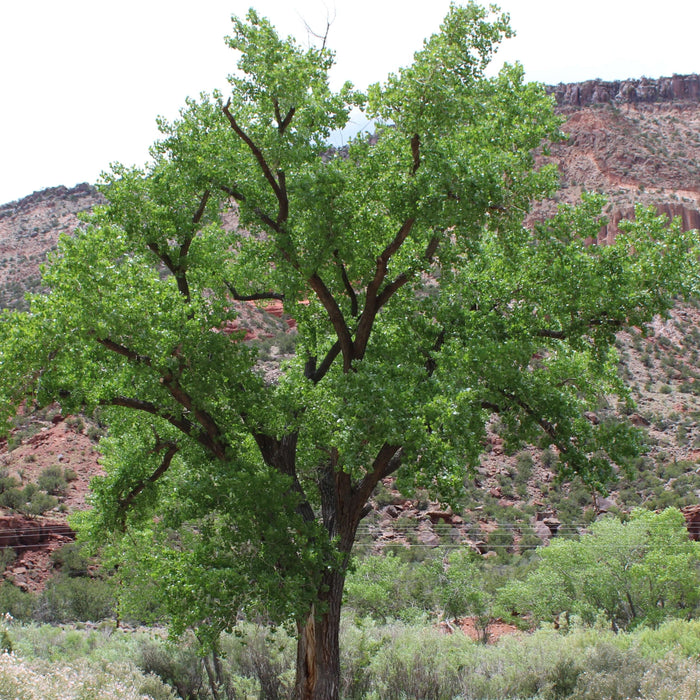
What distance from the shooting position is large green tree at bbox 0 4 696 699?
761cm

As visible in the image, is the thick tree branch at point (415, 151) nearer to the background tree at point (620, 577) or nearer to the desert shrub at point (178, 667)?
the desert shrub at point (178, 667)

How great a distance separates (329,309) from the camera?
9.55 meters

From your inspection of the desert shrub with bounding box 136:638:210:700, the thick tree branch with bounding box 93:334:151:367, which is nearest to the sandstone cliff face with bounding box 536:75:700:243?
the desert shrub with bounding box 136:638:210:700

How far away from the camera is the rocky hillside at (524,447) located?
31672 mm

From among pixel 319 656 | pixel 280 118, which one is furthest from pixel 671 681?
pixel 280 118

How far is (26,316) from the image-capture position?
7.29 meters

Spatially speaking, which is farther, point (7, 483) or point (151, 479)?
point (7, 483)

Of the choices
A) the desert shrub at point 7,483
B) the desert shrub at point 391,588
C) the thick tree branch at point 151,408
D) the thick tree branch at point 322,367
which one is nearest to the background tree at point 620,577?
the desert shrub at point 391,588

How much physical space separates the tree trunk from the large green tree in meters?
0.03

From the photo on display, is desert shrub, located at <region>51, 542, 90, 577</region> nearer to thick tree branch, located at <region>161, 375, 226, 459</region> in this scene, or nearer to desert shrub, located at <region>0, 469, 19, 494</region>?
desert shrub, located at <region>0, 469, 19, 494</region>

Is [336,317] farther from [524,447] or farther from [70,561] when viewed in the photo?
[70,561]

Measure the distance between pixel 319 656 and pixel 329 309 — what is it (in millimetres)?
4641

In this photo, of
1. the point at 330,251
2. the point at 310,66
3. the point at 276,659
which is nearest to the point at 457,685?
the point at 276,659

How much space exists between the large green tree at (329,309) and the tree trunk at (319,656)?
0.09ft
